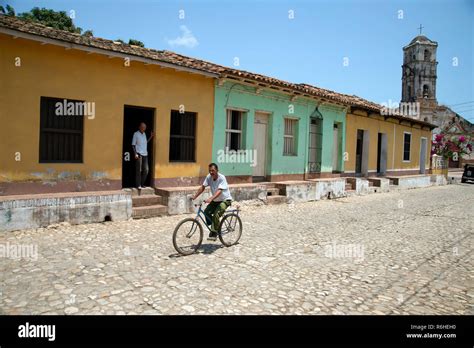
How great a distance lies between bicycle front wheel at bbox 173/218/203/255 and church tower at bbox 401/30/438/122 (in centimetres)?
4159

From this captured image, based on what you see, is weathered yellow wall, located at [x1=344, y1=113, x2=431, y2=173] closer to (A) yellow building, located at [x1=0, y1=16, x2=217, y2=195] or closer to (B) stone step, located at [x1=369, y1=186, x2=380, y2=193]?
(B) stone step, located at [x1=369, y1=186, x2=380, y2=193]

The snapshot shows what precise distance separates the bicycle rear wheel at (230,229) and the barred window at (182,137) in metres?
3.89

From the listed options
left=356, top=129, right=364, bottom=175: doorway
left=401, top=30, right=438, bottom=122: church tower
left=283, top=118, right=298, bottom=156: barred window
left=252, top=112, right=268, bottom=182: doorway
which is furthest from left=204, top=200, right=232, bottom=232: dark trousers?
left=401, top=30, right=438, bottom=122: church tower

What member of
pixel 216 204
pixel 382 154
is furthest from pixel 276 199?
pixel 382 154

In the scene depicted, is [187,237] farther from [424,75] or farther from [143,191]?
[424,75]

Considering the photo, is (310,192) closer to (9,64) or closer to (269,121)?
(269,121)

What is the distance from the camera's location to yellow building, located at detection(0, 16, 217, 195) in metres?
7.11

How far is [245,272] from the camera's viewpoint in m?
5.20

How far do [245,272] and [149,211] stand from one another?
415 cm

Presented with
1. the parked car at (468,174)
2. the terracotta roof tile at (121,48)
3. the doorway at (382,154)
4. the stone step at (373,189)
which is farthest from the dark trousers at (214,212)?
the parked car at (468,174)

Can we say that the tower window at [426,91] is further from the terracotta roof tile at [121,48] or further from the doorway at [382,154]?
the terracotta roof tile at [121,48]

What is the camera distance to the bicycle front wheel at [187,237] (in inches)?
232
